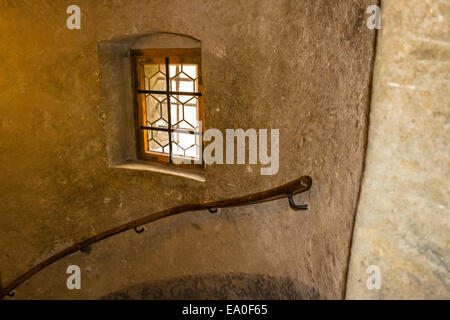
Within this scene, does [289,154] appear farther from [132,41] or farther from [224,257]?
[132,41]

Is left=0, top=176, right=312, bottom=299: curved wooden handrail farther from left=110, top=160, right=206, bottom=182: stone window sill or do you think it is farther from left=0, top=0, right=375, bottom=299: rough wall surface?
left=110, top=160, right=206, bottom=182: stone window sill

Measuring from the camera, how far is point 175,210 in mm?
2686

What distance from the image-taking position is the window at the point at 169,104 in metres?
2.85

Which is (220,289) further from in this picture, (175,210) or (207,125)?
(207,125)

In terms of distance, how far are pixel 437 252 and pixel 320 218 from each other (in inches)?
22.9

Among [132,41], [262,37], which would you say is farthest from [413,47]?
[132,41]

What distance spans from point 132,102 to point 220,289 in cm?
171

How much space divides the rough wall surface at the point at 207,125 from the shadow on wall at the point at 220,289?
0.14 feet

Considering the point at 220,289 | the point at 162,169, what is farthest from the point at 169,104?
the point at 220,289

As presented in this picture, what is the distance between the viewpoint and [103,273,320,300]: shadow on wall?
7.45ft

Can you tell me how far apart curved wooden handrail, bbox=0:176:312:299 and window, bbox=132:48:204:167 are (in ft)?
1.64

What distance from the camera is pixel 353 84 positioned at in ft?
4.92

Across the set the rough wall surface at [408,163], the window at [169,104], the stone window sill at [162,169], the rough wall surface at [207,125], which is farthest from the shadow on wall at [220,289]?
the window at [169,104]

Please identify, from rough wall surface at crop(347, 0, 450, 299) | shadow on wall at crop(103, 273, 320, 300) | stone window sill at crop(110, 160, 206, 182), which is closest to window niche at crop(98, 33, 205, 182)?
stone window sill at crop(110, 160, 206, 182)
